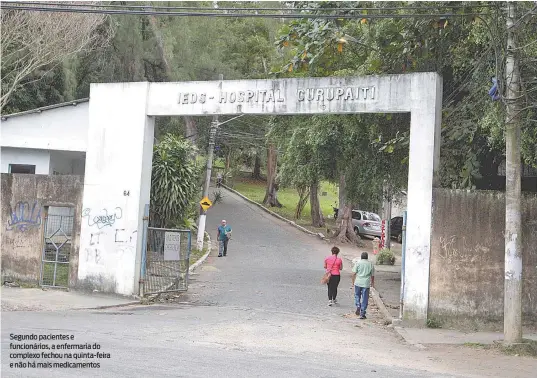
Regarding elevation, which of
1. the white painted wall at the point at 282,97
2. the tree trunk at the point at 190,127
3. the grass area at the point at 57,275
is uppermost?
the tree trunk at the point at 190,127

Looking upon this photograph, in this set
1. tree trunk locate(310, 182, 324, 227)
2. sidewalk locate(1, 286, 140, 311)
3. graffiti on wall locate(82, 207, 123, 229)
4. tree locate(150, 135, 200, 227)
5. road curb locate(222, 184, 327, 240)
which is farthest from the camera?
tree trunk locate(310, 182, 324, 227)

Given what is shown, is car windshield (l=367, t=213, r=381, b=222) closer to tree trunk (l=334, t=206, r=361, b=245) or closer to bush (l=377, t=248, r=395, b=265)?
tree trunk (l=334, t=206, r=361, b=245)

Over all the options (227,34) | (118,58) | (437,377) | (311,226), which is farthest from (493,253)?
(227,34)

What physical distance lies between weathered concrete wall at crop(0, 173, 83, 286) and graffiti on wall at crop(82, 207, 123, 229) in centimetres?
37

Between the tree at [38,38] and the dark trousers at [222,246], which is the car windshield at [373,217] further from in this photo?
the tree at [38,38]

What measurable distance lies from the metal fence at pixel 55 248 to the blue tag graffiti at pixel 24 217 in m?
0.29

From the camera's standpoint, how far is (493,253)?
13508mm

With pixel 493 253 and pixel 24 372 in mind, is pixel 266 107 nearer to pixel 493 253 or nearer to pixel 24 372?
pixel 493 253

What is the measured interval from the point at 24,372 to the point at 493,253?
30.9ft

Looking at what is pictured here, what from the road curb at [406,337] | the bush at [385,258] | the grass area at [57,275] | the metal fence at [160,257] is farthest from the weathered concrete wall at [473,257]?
the bush at [385,258]

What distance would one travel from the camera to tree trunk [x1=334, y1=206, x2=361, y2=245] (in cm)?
3722

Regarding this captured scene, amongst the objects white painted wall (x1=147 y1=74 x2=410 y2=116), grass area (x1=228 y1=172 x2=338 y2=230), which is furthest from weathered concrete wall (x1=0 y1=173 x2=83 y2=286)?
grass area (x1=228 y1=172 x2=338 y2=230)

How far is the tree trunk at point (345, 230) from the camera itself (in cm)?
3722

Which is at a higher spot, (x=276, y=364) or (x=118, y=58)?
(x=118, y=58)
